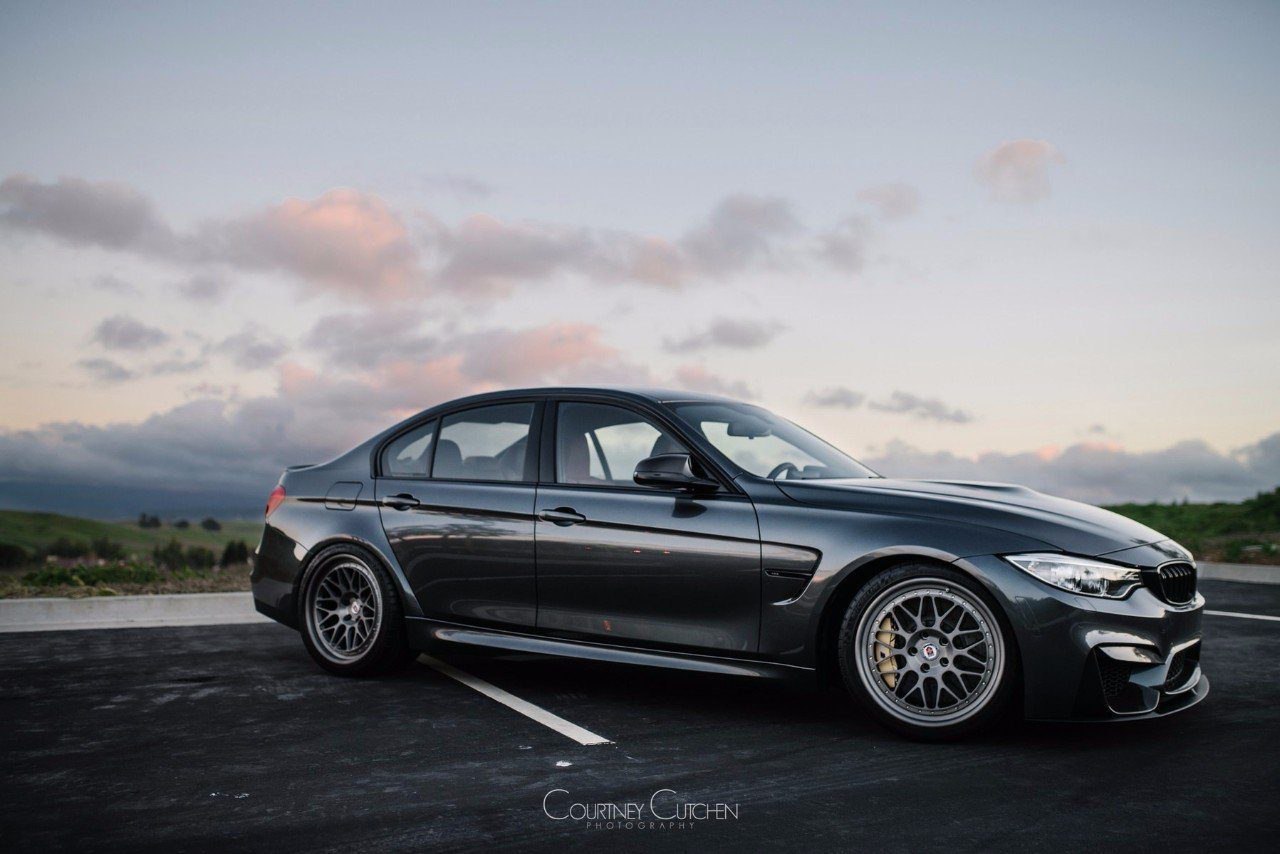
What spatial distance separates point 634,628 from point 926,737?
1.47 m

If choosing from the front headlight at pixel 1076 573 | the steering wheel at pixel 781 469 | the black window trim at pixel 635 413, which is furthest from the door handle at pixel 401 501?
the front headlight at pixel 1076 573

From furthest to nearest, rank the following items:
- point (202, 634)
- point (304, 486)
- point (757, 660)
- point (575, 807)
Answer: point (202, 634) < point (304, 486) < point (757, 660) < point (575, 807)

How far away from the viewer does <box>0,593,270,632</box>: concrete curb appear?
9062 mm

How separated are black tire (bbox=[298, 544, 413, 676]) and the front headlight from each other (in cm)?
345

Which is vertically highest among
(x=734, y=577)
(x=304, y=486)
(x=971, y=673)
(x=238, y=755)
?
(x=304, y=486)

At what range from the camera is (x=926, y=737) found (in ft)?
15.7

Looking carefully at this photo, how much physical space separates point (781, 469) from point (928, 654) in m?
1.27

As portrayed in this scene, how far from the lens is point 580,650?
5652mm

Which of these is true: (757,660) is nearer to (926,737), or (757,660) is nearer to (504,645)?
(926,737)

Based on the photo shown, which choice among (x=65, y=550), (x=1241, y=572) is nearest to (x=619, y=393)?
(x=1241, y=572)

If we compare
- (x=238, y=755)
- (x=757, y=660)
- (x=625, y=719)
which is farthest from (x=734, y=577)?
(x=238, y=755)

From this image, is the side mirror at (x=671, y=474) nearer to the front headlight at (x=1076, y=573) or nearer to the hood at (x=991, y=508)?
the hood at (x=991, y=508)

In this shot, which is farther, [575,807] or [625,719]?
[625,719]

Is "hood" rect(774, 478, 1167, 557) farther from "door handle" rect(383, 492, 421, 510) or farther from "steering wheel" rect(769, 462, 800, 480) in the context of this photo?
"door handle" rect(383, 492, 421, 510)
